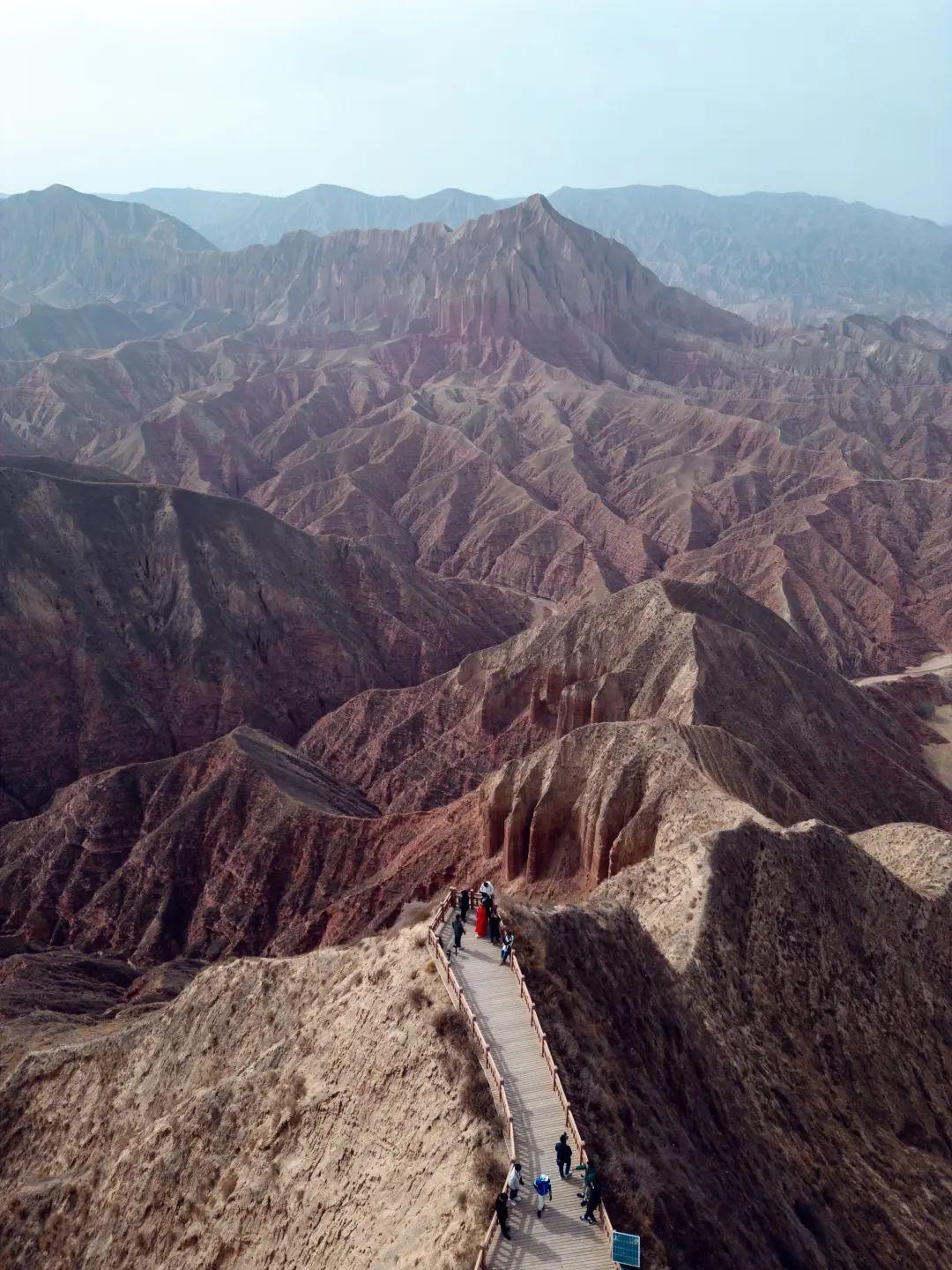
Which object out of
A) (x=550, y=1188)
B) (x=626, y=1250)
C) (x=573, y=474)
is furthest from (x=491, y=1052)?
(x=573, y=474)

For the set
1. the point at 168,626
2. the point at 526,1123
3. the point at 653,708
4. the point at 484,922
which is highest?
the point at 168,626

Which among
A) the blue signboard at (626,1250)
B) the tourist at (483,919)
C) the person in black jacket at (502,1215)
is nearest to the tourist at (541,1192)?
the person in black jacket at (502,1215)

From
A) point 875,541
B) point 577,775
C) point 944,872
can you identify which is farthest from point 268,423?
point 944,872

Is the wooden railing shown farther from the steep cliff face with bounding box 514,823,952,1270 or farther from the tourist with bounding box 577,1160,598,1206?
the steep cliff face with bounding box 514,823,952,1270

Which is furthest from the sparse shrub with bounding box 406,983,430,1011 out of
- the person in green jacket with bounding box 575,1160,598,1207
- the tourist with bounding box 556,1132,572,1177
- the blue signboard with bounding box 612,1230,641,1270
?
the blue signboard with bounding box 612,1230,641,1270

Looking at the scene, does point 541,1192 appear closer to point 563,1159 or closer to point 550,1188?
point 550,1188
